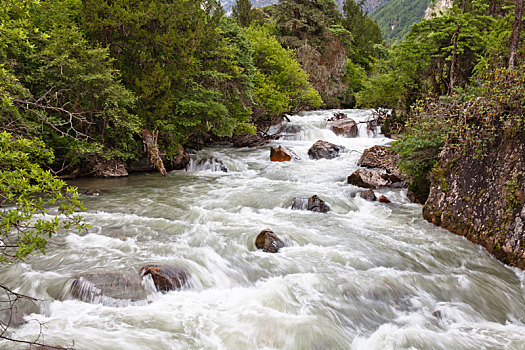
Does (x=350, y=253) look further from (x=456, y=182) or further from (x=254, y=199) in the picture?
(x=254, y=199)

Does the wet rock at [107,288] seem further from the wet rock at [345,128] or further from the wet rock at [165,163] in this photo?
the wet rock at [345,128]

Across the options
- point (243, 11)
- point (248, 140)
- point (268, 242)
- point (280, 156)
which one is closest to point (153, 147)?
point (280, 156)

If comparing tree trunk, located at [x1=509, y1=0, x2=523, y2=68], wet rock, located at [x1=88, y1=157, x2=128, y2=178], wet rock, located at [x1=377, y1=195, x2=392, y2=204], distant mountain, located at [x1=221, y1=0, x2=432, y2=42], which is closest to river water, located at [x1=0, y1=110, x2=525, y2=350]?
wet rock, located at [x1=377, y1=195, x2=392, y2=204]

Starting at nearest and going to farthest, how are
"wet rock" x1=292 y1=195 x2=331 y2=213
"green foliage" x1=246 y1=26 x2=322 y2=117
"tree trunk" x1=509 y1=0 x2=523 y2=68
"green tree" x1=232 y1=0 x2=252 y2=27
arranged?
"tree trunk" x1=509 y1=0 x2=523 y2=68 → "wet rock" x1=292 y1=195 x2=331 y2=213 → "green foliage" x1=246 y1=26 x2=322 y2=117 → "green tree" x1=232 y1=0 x2=252 y2=27

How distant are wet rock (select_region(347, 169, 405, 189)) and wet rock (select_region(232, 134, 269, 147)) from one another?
10010mm

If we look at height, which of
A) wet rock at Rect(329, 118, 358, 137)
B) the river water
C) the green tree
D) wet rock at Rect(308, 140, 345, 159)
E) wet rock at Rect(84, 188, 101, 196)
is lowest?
the river water

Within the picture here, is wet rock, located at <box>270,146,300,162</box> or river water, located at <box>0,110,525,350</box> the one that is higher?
wet rock, located at <box>270,146,300,162</box>

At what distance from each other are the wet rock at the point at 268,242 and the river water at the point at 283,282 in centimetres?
17

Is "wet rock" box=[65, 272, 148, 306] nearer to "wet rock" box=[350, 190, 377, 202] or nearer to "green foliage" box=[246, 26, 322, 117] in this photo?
"wet rock" box=[350, 190, 377, 202]

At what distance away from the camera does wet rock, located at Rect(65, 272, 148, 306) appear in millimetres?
4590

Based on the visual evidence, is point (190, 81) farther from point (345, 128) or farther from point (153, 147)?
point (345, 128)

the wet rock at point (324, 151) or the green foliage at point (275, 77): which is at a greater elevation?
the green foliage at point (275, 77)

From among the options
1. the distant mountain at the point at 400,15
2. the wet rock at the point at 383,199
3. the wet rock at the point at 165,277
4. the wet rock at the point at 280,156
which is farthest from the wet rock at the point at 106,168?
the distant mountain at the point at 400,15

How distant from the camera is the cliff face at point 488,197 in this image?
19.7 ft
